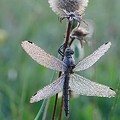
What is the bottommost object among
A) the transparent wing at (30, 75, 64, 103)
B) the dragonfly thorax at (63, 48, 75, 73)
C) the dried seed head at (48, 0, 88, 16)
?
the transparent wing at (30, 75, 64, 103)

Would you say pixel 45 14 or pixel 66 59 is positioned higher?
pixel 45 14

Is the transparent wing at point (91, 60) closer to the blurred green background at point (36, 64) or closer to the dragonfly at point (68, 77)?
the dragonfly at point (68, 77)

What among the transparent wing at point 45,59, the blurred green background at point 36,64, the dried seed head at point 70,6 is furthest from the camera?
the blurred green background at point 36,64

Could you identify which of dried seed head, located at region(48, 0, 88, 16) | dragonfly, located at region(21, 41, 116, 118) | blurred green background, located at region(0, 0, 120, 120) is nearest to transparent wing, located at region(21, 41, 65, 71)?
dragonfly, located at region(21, 41, 116, 118)

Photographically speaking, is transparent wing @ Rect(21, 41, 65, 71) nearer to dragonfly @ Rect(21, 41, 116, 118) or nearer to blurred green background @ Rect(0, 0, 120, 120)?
dragonfly @ Rect(21, 41, 116, 118)

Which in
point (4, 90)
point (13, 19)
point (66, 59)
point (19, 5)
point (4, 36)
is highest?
point (19, 5)

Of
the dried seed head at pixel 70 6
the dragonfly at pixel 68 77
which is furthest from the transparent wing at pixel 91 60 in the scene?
the dried seed head at pixel 70 6

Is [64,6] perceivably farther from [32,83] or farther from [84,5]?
[32,83]

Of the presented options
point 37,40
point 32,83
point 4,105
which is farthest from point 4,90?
point 37,40
